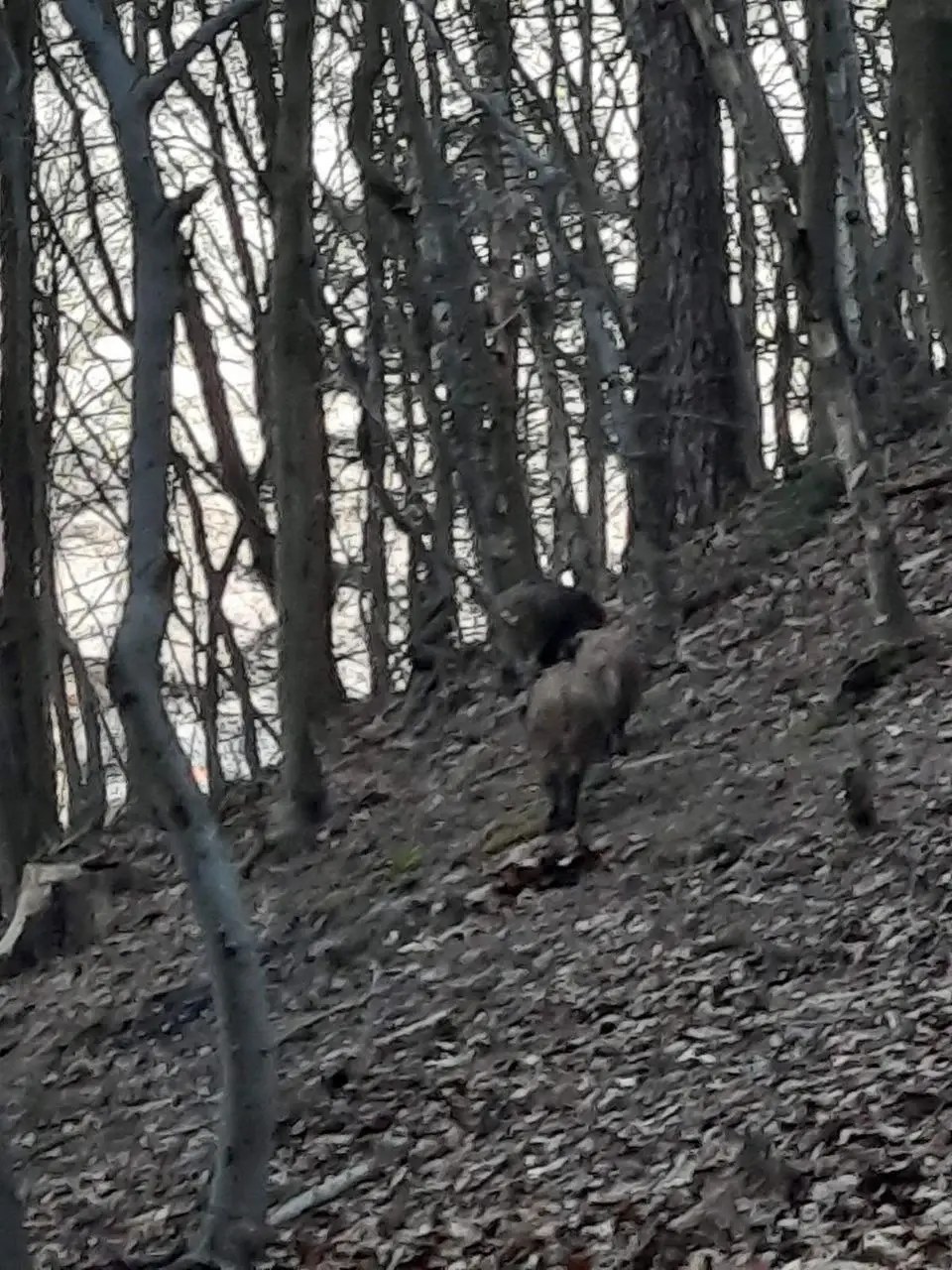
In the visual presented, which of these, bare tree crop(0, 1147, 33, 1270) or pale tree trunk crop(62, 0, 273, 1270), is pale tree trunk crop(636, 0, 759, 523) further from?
bare tree crop(0, 1147, 33, 1270)

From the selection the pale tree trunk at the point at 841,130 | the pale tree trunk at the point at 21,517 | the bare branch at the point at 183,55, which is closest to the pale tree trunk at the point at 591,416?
the pale tree trunk at the point at 21,517

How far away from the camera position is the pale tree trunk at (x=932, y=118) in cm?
880

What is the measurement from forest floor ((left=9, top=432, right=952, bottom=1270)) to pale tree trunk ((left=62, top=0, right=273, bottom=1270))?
638mm

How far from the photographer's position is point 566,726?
28.0 ft

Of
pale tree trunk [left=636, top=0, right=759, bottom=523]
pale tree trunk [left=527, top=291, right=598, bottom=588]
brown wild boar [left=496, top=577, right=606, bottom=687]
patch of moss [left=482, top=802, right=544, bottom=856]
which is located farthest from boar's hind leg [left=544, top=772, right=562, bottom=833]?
pale tree trunk [left=636, top=0, right=759, bottom=523]

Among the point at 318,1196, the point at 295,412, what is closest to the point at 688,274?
the point at 295,412

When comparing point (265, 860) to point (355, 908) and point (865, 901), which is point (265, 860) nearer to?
point (355, 908)

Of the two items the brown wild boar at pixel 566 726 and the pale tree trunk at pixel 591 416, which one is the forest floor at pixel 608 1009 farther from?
the pale tree trunk at pixel 591 416

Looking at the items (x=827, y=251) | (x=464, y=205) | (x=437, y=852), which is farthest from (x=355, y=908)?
(x=464, y=205)

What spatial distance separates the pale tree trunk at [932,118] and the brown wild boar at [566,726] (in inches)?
101

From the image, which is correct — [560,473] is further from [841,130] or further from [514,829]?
[841,130]

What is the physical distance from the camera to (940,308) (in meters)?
9.15

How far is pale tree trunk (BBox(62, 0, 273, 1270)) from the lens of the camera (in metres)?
5.09

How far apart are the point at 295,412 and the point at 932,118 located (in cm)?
387
